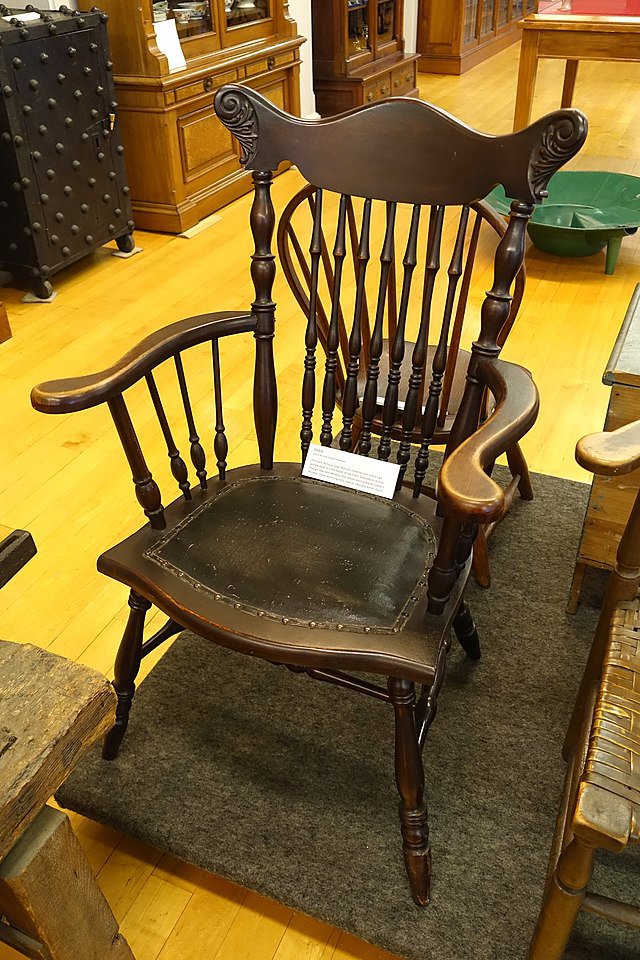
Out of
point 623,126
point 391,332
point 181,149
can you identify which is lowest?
point 623,126

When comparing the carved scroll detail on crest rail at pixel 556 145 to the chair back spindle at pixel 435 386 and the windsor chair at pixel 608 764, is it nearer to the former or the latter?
the chair back spindle at pixel 435 386

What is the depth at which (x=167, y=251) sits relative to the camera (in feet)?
11.9

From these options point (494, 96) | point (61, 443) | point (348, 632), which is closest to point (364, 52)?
point (494, 96)

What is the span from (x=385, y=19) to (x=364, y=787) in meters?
5.70

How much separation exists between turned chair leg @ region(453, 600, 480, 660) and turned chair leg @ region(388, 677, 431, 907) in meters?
0.37

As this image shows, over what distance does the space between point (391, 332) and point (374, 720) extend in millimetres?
749

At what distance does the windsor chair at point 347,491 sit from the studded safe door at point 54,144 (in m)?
1.91

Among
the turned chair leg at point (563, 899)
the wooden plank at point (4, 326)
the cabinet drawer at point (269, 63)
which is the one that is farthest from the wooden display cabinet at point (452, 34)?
the turned chair leg at point (563, 899)

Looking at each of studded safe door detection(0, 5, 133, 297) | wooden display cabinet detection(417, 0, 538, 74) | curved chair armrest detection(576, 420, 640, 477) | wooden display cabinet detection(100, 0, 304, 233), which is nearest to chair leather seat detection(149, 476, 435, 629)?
curved chair armrest detection(576, 420, 640, 477)

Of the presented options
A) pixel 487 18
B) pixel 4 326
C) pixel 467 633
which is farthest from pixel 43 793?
pixel 487 18

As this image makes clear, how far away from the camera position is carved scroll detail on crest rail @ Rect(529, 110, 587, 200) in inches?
41.9

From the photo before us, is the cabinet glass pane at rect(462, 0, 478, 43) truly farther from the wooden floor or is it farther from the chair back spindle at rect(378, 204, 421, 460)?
the chair back spindle at rect(378, 204, 421, 460)

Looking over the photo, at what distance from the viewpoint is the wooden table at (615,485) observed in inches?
59.0

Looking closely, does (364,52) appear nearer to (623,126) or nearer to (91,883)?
(623,126)
